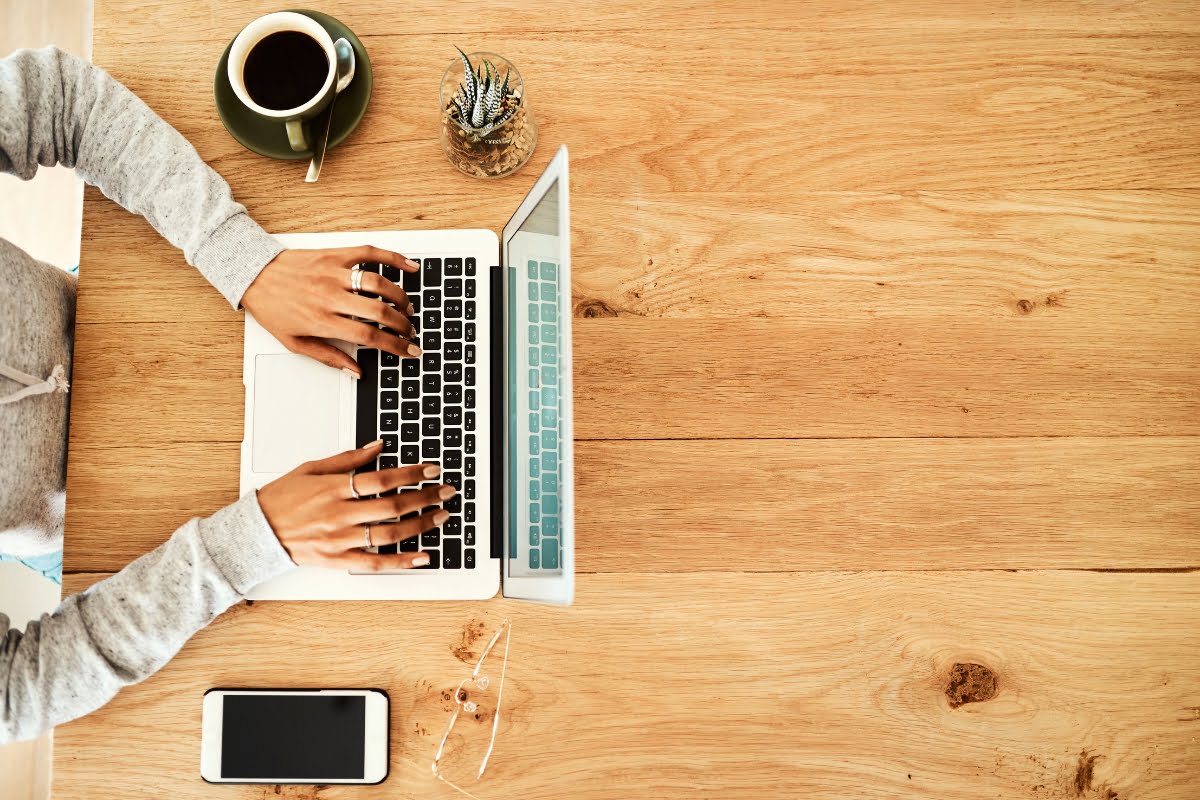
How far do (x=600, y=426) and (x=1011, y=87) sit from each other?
23.4 inches

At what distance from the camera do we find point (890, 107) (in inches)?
33.9

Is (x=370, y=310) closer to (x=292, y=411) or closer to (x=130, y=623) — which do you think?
(x=292, y=411)

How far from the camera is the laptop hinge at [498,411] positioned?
2.55 feet

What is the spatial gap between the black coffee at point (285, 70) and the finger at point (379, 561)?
0.46 meters

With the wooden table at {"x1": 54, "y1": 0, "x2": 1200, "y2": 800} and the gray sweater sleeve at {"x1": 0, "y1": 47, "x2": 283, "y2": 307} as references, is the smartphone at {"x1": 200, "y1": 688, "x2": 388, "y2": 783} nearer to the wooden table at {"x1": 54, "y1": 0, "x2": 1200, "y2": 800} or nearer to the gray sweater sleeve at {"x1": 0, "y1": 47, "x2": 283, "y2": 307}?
the wooden table at {"x1": 54, "y1": 0, "x2": 1200, "y2": 800}

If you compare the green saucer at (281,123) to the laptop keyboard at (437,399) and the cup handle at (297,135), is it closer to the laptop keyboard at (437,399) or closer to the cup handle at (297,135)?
the cup handle at (297,135)

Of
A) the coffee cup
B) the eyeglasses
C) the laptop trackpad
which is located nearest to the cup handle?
the coffee cup

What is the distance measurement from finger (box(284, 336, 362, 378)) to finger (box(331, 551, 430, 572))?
181 mm

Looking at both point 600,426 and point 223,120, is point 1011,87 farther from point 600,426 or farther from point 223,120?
point 223,120

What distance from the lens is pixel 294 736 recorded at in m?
0.76

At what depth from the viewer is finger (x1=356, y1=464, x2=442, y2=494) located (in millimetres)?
745

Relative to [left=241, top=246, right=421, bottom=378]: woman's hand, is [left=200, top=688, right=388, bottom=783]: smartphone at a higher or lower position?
lower

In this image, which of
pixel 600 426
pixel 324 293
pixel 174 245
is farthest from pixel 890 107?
pixel 174 245

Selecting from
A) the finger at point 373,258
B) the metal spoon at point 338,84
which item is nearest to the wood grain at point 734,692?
the finger at point 373,258
